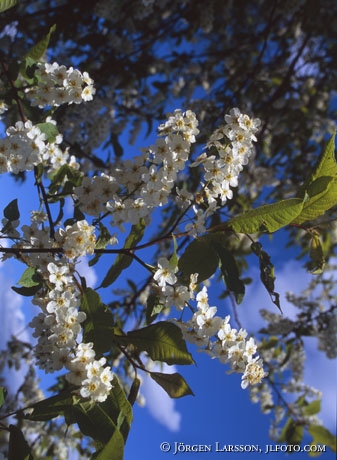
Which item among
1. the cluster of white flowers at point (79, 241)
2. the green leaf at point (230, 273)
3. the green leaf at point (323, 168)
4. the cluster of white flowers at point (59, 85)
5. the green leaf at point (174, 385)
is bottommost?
the green leaf at point (174, 385)

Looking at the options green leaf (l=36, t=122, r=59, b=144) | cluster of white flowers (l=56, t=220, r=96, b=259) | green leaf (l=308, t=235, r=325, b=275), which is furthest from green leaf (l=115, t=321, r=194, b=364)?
green leaf (l=36, t=122, r=59, b=144)

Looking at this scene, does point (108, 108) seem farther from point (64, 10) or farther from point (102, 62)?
point (64, 10)

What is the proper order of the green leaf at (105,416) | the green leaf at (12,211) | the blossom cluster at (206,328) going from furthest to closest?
the green leaf at (12,211) < the blossom cluster at (206,328) < the green leaf at (105,416)

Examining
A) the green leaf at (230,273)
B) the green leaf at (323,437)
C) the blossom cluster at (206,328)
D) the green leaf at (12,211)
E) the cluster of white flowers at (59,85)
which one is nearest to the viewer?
the blossom cluster at (206,328)

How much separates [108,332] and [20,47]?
2560 millimetres

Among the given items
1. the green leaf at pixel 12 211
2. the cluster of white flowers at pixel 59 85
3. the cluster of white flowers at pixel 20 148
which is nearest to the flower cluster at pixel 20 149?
the cluster of white flowers at pixel 20 148

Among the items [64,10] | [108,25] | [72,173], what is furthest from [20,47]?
[72,173]

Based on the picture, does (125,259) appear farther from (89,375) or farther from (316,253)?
(316,253)

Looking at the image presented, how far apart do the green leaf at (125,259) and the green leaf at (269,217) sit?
0.91 feet

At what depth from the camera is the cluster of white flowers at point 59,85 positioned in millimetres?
1483

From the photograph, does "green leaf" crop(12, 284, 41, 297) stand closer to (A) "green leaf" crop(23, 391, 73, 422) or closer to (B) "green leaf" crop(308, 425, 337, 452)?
(A) "green leaf" crop(23, 391, 73, 422)

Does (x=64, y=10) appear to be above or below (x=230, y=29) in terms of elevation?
below

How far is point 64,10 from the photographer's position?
3.44 meters

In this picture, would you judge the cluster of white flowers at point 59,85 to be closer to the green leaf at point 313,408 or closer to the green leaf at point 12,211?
the green leaf at point 12,211
